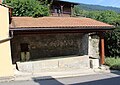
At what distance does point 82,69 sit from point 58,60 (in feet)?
5.49

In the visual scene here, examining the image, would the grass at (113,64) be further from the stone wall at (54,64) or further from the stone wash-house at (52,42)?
the stone wall at (54,64)

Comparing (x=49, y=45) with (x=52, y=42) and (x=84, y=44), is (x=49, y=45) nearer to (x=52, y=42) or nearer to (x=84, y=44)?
(x=52, y=42)

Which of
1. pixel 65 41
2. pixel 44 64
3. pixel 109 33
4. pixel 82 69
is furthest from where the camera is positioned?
pixel 109 33

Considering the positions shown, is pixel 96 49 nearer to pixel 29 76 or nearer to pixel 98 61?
pixel 98 61

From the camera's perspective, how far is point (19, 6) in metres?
22.7

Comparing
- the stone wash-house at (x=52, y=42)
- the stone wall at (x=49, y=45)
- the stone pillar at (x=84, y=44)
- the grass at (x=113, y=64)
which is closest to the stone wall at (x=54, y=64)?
the stone wash-house at (x=52, y=42)

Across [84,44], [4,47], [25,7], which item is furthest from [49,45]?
[25,7]

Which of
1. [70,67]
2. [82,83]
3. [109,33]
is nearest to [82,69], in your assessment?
[70,67]

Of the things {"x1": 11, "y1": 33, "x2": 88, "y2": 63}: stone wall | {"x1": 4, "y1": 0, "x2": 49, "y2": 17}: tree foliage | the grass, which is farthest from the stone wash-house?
{"x1": 4, "y1": 0, "x2": 49, "y2": 17}: tree foliage

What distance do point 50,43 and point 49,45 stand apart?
151 mm

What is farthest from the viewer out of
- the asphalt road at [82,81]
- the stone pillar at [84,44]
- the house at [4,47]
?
the stone pillar at [84,44]

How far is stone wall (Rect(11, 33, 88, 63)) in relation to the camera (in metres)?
16.9

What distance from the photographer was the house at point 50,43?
15.2 meters

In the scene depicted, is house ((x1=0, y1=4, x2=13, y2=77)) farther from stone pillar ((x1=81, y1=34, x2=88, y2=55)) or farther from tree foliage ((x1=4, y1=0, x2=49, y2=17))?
tree foliage ((x1=4, y1=0, x2=49, y2=17))
